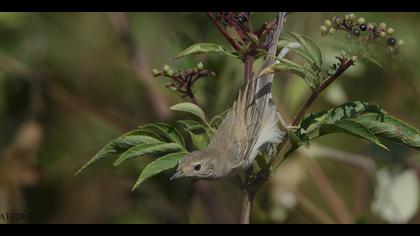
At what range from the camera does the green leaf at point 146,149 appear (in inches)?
61.2

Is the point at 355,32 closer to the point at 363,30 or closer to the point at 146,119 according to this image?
the point at 363,30

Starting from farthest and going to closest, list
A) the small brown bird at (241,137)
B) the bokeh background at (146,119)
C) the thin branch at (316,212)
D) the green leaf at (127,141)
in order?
the bokeh background at (146,119) → the thin branch at (316,212) → the small brown bird at (241,137) → the green leaf at (127,141)

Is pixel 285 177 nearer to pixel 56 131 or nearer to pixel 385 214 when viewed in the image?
pixel 385 214

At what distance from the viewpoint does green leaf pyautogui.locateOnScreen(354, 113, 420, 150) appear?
159 centimetres

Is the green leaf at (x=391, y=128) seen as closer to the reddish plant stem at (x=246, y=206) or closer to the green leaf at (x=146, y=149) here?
the reddish plant stem at (x=246, y=206)

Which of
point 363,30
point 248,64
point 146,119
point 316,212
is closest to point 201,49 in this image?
point 248,64

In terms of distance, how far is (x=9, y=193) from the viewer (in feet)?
10.4

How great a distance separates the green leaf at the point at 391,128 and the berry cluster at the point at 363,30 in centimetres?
17

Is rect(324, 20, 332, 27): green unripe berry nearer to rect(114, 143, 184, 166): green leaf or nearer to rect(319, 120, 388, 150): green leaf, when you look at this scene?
rect(319, 120, 388, 150): green leaf

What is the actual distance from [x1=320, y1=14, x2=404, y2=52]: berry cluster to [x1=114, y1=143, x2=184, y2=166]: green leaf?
1.51ft

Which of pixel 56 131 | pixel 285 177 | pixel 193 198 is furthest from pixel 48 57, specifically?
pixel 285 177

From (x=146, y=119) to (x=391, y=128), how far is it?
202 cm

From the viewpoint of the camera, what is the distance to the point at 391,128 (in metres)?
1.61

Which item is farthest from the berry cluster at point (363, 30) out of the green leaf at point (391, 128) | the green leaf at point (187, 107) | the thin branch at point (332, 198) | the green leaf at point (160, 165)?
the thin branch at point (332, 198)
